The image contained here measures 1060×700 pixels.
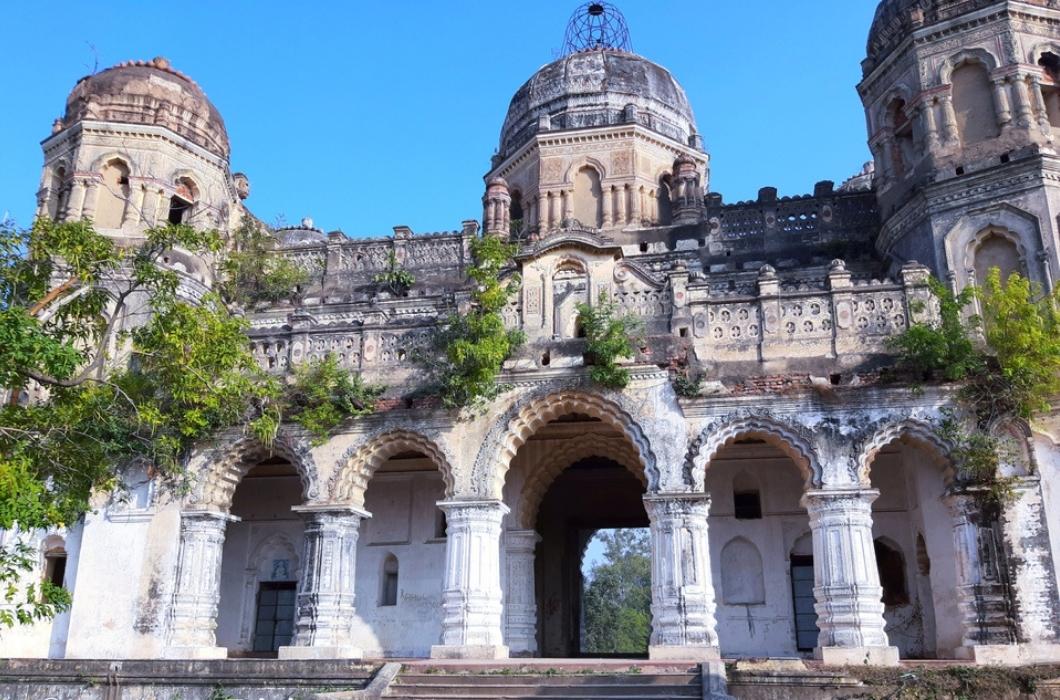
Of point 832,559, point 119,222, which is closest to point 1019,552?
point 832,559

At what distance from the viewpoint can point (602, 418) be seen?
52.1 ft

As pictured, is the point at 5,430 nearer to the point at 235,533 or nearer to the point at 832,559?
the point at 235,533

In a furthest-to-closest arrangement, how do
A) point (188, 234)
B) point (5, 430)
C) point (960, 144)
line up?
1. point (960, 144)
2. point (188, 234)
3. point (5, 430)

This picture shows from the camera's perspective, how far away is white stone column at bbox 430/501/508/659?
1500 cm

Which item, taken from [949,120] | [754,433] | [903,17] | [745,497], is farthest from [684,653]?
[903,17]

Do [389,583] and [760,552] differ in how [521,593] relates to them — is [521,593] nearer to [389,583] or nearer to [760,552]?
[389,583]

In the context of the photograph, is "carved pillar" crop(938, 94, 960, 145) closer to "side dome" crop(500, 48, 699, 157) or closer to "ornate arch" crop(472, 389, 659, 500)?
"side dome" crop(500, 48, 699, 157)

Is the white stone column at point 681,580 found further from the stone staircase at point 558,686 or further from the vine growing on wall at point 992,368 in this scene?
the vine growing on wall at point 992,368

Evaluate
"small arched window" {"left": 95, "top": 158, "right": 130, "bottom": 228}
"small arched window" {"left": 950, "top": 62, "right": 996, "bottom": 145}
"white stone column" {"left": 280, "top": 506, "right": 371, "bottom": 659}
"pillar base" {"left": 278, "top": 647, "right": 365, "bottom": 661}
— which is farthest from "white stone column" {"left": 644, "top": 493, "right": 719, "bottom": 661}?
"small arched window" {"left": 95, "top": 158, "right": 130, "bottom": 228}

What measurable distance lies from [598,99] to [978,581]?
16727 mm

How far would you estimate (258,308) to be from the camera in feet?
74.4

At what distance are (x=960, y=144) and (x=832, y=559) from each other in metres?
9.48

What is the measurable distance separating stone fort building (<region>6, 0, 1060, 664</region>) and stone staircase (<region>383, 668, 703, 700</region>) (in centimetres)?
176

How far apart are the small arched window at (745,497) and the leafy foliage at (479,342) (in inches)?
197
